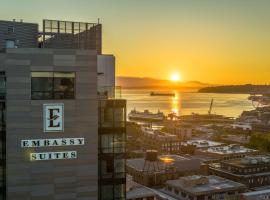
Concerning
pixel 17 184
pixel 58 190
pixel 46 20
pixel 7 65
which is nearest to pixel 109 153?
pixel 58 190

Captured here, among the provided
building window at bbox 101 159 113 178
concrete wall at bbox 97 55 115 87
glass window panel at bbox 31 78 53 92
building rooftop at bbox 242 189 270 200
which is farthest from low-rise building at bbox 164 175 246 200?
glass window panel at bbox 31 78 53 92

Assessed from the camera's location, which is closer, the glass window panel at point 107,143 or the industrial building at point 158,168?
the glass window panel at point 107,143

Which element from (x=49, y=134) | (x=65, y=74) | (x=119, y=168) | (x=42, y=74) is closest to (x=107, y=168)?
(x=119, y=168)

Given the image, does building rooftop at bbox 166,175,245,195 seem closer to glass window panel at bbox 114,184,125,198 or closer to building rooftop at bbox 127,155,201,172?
building rooftop at bbox 127,155,201,172

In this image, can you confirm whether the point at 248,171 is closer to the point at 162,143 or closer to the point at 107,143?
the point at 162,143

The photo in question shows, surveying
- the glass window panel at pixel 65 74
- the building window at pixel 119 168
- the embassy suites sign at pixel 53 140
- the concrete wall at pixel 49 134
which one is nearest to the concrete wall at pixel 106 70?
the concrete wall at pixel 49 134

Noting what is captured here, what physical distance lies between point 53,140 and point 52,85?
2935 millimetres

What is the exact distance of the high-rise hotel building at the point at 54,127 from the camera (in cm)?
2070

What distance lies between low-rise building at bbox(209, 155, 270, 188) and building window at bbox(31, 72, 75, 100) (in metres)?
74.6

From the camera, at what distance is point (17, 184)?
20.7 m

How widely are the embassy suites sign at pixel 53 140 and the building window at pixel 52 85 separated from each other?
600mm

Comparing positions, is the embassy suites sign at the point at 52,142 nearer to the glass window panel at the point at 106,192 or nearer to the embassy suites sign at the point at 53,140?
the embassy suites sign at the point at 53,140

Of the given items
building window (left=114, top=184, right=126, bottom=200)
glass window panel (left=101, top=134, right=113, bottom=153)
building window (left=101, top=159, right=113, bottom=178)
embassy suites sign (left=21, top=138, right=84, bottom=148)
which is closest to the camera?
embassy suites sign (left=21, top=138, right=84, bottom=148)

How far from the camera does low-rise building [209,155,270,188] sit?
89.9 m
